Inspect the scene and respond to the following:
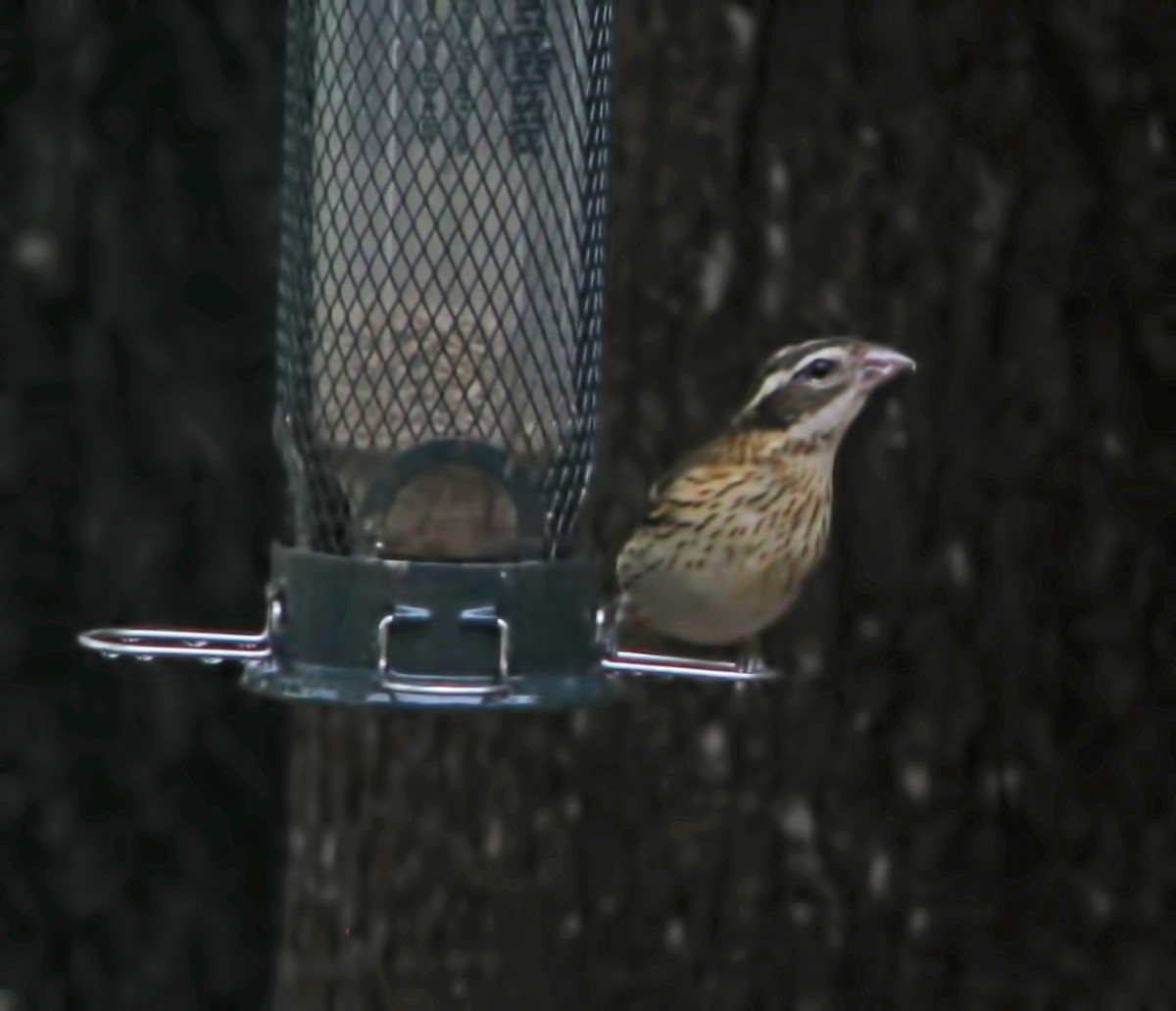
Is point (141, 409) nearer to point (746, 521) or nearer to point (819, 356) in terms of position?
point (746, 521)

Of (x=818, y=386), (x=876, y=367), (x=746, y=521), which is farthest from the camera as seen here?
(x=746, y=521)

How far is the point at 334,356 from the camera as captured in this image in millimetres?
4555

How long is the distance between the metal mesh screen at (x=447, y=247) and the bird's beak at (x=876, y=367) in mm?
395

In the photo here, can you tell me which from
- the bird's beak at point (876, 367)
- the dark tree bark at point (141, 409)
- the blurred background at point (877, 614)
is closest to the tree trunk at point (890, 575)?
the blurred background at point (877, 614)

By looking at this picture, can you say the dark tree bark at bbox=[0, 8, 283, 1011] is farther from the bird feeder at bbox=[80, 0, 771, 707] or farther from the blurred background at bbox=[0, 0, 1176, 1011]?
the bird feeder at bbox=[80, 0, 771, 707]

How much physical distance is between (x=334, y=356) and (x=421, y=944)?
1.16 metres

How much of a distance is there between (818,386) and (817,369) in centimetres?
3

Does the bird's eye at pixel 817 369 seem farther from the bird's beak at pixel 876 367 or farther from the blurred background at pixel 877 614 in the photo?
the blurred background at pixel 877 614

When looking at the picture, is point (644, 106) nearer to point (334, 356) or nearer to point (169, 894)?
point (334, 356)

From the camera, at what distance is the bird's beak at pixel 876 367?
182 inches

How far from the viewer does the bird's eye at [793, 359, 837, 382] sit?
4.71m

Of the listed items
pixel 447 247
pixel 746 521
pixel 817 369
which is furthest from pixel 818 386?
pixel 447 247

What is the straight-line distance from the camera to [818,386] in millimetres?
4766

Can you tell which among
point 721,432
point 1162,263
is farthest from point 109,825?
point 1162,263
